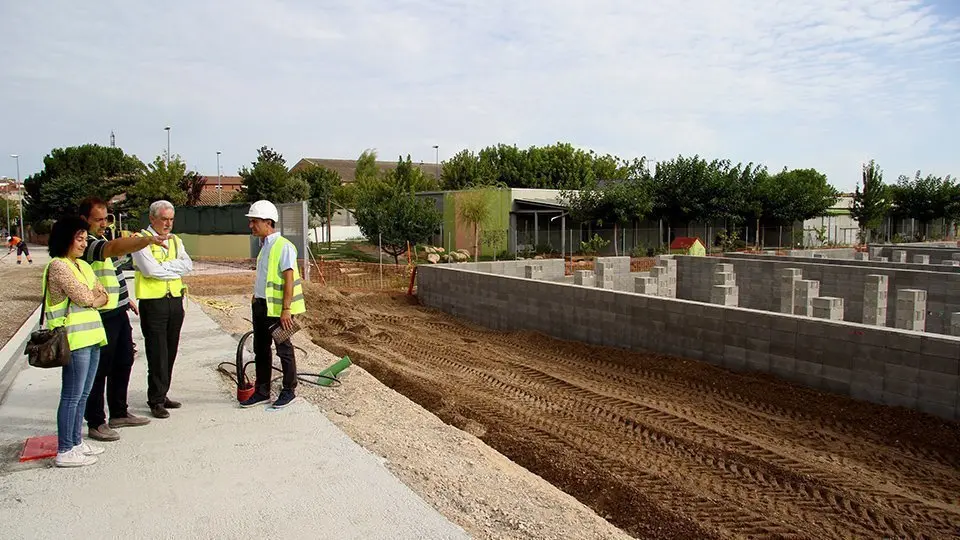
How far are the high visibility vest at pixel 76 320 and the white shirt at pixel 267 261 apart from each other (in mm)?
1353

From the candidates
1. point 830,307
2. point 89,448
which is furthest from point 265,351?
point 830,307

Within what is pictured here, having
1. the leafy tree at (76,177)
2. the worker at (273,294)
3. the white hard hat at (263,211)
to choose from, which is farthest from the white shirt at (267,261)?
the leafy tree at (76,177)

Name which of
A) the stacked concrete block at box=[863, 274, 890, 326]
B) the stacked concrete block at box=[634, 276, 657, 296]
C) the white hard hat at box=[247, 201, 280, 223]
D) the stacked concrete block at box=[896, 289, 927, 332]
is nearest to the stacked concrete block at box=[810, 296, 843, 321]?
the stacked concrete block at box=[896, 289, 927, 332]

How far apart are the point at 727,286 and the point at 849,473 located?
20.8ft

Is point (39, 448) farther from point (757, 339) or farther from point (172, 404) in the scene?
point (757, 339)

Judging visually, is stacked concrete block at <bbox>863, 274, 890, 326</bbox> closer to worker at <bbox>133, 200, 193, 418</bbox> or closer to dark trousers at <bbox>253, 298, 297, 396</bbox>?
dark trousers at <bbox>253, 298, 297, 396</bbox>

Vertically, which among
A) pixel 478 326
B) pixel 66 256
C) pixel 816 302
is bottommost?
pixel 478 326

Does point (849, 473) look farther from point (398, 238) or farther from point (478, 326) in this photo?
point (398, 238)

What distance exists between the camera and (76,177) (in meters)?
53.2

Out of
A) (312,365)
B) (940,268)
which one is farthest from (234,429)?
(940,268)

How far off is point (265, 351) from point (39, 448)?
1717 millimetres

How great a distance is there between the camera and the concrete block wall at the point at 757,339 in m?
6.38

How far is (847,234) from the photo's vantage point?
47.7m

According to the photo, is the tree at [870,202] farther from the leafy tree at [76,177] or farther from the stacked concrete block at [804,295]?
the leafy tree at [76,177]
